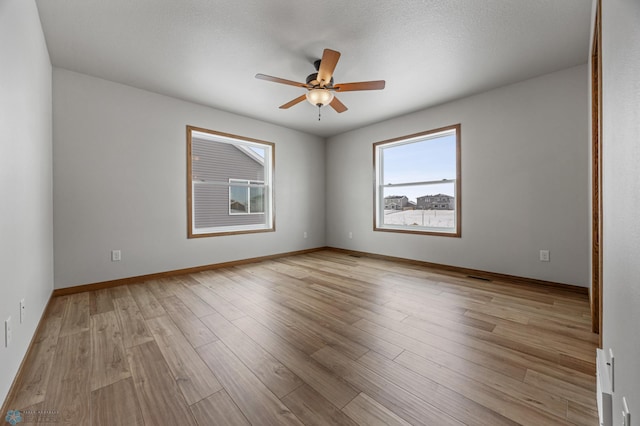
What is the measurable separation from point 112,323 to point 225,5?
2766mm

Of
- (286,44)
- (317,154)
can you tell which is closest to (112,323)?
(286,44)

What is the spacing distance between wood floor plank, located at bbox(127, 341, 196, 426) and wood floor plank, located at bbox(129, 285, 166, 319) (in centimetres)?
63

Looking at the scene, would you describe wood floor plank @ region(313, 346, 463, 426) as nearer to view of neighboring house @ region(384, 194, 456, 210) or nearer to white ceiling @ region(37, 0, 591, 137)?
white ceiling @ region(37, 0, 591, 137)

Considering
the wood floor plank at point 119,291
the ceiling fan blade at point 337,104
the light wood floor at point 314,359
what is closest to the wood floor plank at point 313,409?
the light wood floor at point 314,359

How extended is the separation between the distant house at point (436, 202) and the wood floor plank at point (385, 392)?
316cm

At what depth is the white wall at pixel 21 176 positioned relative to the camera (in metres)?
1.31

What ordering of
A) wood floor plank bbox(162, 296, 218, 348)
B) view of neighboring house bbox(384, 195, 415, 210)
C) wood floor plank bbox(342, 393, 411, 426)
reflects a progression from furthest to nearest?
view of neighboring house bbox(384, 195, 415, 210) < wood floor plank bbox(162, 296, 218, 348) < wood floor plank bbox(342, 393, 411, 426)

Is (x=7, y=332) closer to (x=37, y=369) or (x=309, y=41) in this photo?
(x=37, y=369)

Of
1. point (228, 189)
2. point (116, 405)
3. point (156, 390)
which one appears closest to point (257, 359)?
point (156, 390)

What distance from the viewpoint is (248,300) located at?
2672mm

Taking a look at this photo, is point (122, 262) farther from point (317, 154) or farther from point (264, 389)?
point (317, 154)

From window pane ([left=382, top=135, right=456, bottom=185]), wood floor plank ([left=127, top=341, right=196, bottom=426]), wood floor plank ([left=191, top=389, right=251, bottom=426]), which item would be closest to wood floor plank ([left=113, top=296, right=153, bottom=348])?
wood floor plank ([left=127, top=341, right=196, bottom=426])

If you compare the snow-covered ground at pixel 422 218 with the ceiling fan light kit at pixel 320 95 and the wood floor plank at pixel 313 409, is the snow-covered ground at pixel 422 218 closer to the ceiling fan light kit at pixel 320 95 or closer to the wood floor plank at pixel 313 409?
the ceiling fan light kit at pixel 320 95

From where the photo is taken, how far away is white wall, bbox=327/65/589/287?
289 centimetres
